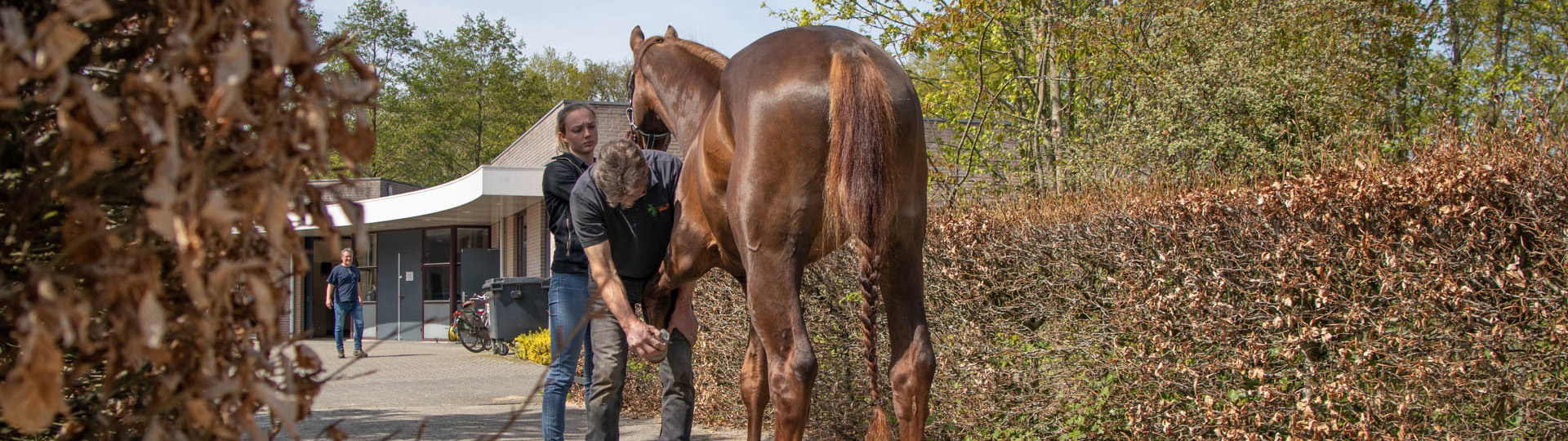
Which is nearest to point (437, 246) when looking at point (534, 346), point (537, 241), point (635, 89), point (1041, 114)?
point (537, 241)

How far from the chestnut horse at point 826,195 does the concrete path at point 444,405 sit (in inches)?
54.9

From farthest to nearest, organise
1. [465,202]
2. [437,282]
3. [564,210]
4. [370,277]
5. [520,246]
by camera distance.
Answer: [370,277], [437,282], [520,246], [465,202], [564,210]

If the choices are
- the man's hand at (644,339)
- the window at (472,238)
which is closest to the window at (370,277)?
the window at (472,238)

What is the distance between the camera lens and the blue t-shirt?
17266mm

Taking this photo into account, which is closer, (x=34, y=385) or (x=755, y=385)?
(x=34, y=385)

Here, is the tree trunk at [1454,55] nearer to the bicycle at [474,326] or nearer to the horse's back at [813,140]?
the horse's back at [813,140]

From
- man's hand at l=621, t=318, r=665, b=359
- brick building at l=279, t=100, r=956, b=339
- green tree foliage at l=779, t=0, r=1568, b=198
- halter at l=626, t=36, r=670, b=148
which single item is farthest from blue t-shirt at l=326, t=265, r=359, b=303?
man's hand at l=621, t=318, r=665, b=359

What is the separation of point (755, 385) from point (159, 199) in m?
3.59

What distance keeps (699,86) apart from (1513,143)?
330 centimetres

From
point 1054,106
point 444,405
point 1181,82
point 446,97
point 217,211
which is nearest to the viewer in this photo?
point 217,211

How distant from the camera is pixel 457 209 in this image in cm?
2269

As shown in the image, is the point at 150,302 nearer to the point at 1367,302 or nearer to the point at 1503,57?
the point at 1367,302

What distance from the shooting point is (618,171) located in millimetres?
4727

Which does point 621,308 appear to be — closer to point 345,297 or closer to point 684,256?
point 684,256
